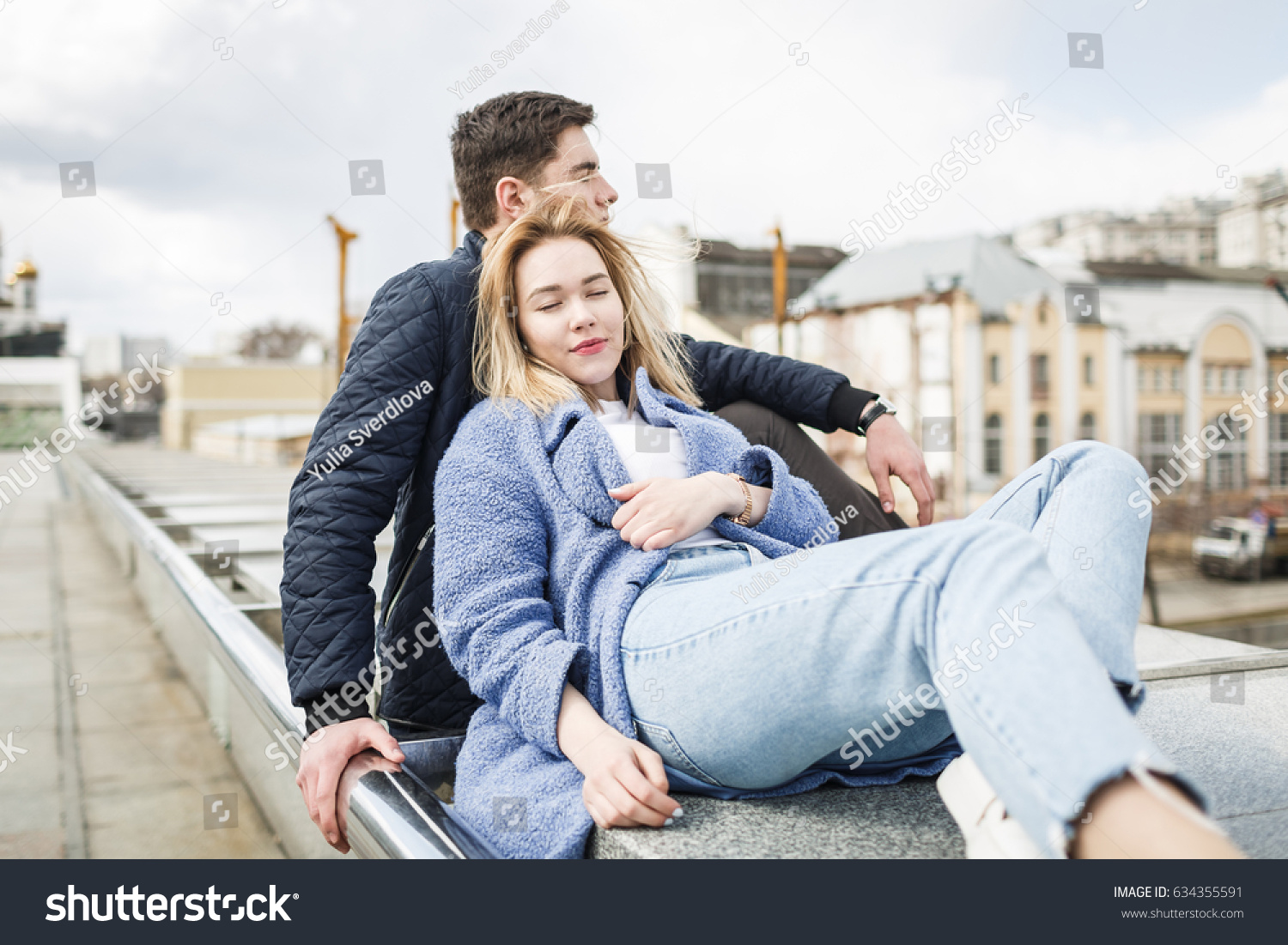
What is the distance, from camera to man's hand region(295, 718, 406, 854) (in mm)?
979

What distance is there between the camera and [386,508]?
111cm

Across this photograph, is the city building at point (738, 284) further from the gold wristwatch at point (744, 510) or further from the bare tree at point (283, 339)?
the gold wristwatch at point (744, 510)

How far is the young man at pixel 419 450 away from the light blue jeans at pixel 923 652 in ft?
1.15

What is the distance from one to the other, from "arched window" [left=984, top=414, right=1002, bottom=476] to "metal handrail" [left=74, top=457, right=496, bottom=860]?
29859 millimetres

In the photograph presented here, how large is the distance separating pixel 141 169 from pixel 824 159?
178cm

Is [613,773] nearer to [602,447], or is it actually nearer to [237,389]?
[602,447]

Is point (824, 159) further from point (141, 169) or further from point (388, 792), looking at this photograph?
point (388, 792)

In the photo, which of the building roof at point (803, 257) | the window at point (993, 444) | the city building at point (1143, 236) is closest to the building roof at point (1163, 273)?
the city building at point (1143, 236)

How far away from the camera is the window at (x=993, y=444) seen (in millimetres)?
29672

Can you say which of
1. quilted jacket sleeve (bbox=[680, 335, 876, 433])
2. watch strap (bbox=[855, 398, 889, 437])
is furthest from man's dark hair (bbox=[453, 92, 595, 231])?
watch strap (bbox=[855, 398, 889, 437])

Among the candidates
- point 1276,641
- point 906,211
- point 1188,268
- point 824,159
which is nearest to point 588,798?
point 906,211

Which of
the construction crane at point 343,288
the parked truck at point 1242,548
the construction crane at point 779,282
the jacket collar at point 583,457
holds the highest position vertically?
the construction crane at point 779,282

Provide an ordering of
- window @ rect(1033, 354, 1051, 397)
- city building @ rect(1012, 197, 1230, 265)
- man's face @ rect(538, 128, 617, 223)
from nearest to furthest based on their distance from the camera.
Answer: man's face @ rect(538, 128, 617, 223), window @ rect(1033, 354, 1051, 397), city building @ rect(1012, 197, 1230, 265)

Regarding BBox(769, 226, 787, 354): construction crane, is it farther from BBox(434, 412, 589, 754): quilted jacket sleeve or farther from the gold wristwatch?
BBox(434, 412, 589, 754): quilted jacket sleeve
